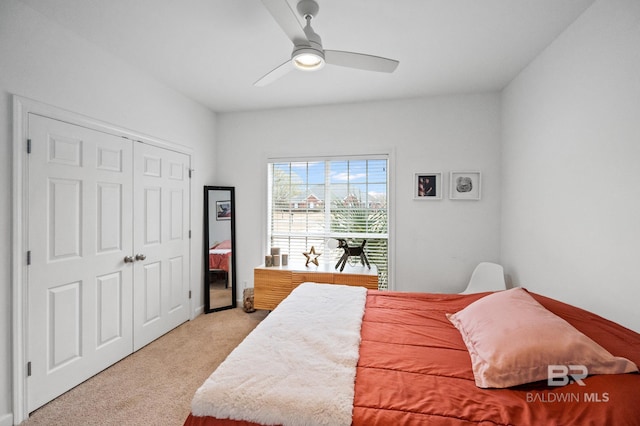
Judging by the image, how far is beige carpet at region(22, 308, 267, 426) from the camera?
1849 millimetres

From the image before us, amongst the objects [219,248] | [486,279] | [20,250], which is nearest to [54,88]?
[20,250]

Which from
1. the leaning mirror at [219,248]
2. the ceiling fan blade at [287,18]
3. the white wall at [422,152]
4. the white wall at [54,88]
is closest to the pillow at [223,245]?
the leaning mirror at [219,248]

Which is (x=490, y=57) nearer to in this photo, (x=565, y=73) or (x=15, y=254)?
(x=565, y=73)

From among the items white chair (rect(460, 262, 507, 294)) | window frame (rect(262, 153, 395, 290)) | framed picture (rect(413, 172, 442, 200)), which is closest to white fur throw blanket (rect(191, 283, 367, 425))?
window frame (rect(262, 153, 395, 290))

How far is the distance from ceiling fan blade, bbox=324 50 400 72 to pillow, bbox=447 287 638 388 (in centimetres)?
166

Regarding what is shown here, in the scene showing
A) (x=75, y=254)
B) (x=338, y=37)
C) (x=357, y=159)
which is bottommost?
(x=75, y=254)

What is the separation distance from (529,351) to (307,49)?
1855 mm

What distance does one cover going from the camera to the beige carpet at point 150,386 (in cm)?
185

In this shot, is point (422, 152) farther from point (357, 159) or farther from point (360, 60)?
point (360, 60)

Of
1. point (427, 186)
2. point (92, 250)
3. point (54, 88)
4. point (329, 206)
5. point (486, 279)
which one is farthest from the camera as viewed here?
point (329, 206)

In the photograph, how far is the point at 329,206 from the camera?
374cm

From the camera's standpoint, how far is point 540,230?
238cm

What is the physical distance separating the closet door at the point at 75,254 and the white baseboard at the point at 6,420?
0.10m

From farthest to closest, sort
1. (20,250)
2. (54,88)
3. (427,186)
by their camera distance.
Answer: (427,186), (54,88), (20,250)
